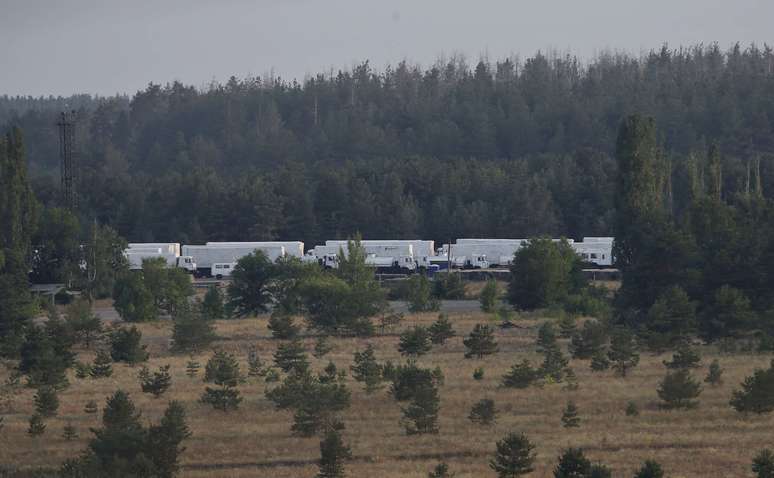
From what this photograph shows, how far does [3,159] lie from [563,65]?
9718 centimetres

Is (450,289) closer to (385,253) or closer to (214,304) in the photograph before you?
(214,304)

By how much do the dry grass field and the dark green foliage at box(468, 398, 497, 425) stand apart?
0.71ft

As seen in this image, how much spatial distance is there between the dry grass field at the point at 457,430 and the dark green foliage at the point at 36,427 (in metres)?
0.17

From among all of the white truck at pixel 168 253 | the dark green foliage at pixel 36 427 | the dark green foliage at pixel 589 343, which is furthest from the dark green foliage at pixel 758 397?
the white truck at pixel 168 253

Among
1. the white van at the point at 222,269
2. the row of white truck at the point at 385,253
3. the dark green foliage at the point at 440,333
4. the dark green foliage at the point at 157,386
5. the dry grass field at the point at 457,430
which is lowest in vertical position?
the dry grass field at the point at 457,430

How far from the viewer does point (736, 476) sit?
18.6 meters

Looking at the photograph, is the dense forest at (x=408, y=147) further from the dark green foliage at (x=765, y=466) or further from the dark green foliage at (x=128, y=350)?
the dark green foliage at (x=765, y=466)

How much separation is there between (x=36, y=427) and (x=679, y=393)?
1261cm

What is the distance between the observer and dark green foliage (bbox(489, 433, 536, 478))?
18.2 m

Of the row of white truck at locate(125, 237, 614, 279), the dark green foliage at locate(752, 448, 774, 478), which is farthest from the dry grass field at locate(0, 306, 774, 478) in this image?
the row of white truck at locate(125, 237, 614, 279)

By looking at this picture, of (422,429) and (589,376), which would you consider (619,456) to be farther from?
(589,376)

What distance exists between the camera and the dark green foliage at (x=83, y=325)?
36.5 m

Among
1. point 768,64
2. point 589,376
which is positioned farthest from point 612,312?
point 768,64

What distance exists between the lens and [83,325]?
120ft
